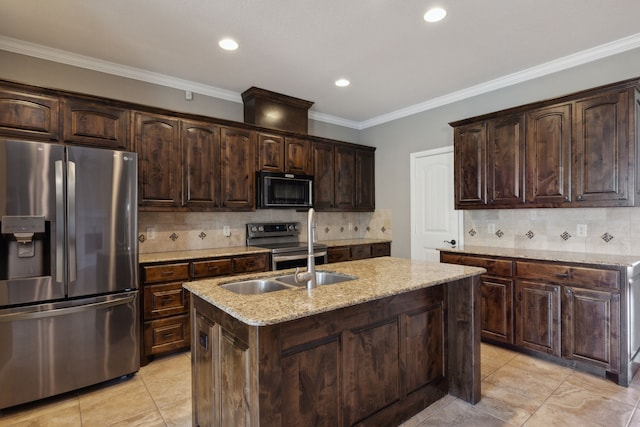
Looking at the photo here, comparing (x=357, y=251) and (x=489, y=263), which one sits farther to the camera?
(x=357, y=251)

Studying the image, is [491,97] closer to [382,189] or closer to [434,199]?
[434,199]

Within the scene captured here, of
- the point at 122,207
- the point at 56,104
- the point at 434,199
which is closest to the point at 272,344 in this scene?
the point at 122,207

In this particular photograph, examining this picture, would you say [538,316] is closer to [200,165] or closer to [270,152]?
[270,152]

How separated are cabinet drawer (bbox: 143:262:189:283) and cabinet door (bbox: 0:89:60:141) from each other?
133 cm

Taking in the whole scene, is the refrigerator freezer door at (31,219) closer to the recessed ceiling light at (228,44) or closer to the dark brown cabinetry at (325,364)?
the dark brown cabinetry at (325,364)

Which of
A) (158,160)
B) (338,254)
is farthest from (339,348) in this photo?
(338,254)

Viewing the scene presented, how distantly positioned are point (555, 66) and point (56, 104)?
4597 mm

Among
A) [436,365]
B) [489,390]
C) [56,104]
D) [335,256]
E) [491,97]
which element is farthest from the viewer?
[335,256]

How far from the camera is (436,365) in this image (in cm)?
230

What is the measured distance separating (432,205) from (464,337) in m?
2.37

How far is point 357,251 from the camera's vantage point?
4590 mm

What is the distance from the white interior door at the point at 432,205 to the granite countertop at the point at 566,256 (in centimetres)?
78

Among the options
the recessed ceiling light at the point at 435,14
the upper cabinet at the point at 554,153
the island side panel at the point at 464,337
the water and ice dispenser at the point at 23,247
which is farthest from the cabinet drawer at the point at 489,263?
the water and ice dispenser at the point at 23,247

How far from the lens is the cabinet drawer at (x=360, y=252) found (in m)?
4.54
